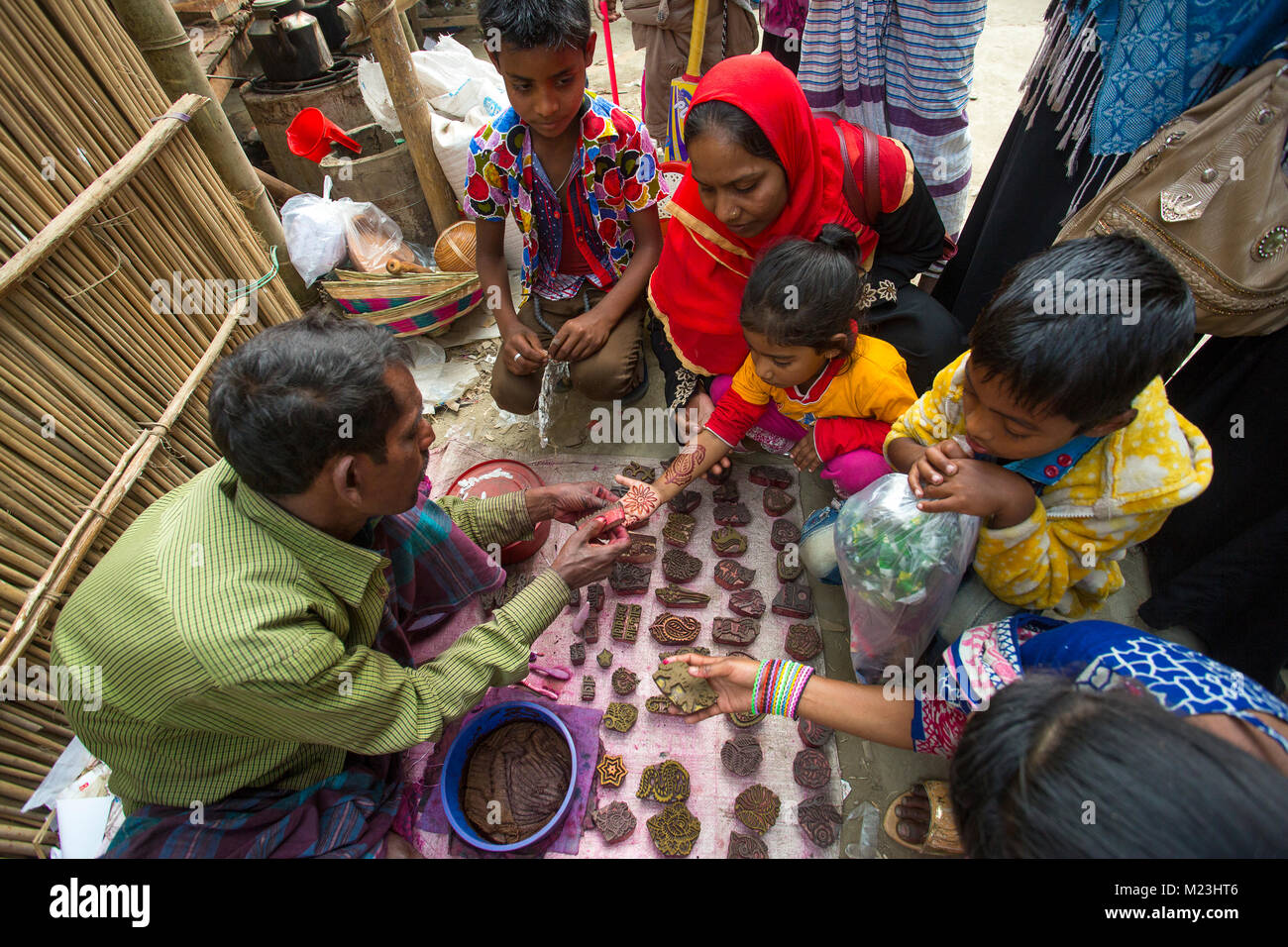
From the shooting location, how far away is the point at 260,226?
371 cm

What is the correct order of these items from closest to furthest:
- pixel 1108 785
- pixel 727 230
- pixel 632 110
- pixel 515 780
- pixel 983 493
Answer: pixel 1108 785 → pixel 983 493 → pixel 515 780 → pixel 727 230 → pixel 632 110

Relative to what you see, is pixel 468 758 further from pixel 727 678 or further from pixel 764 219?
pixel 764 219

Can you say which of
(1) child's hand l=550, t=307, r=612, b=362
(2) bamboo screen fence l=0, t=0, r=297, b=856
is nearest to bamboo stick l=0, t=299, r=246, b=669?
(2) bamboo screen fence l=0, t=0, r=297, b=856

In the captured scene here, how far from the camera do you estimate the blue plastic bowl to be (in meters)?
1.98

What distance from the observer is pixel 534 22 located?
236 centimetres

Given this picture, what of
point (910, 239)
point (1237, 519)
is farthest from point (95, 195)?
point (1237, 519)

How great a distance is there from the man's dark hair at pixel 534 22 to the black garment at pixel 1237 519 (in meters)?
2.72

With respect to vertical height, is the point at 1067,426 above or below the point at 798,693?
above

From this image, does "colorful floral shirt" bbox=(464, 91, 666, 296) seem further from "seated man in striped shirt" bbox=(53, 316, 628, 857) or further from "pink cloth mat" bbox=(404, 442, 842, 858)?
"seated man in striped shirt" bbox=(53, 316, 628, 857)

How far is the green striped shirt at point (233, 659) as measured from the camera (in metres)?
1.47

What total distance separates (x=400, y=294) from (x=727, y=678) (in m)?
3.07

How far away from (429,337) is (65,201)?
203 centimetres

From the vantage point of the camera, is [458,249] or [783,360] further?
[458,249]
